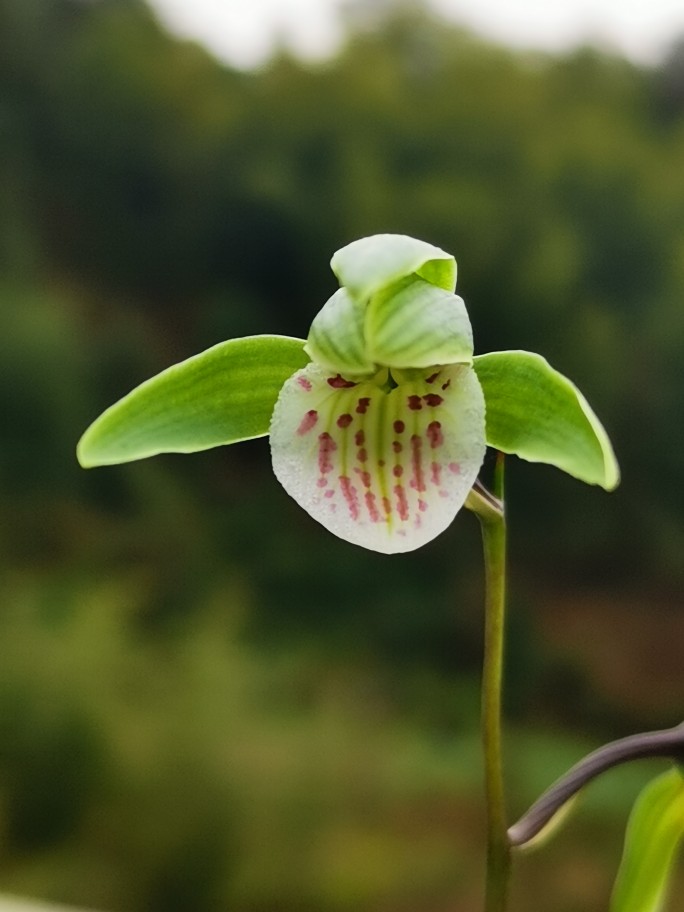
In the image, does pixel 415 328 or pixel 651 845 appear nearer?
pixel 415 328

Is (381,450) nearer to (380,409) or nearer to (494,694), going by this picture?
(380,409)

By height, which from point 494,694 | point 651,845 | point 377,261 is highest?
point 377,261

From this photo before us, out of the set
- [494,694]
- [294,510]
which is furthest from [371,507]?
[294,510]

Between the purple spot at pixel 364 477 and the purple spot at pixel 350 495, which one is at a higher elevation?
the purple spot at pixel 364 477

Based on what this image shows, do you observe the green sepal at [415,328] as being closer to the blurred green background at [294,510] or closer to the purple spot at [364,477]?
the purple spot at [364,477]

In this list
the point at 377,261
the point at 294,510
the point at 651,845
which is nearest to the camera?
the point at 377,261

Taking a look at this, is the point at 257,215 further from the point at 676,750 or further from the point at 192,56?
the point at 676,750

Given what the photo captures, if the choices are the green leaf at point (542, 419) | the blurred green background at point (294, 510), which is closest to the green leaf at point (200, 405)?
the green leaf at point (542, 419)
